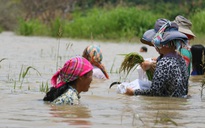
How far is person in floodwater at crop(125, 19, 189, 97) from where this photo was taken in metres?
7.82

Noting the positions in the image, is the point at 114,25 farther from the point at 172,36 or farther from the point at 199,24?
the point at 172,36

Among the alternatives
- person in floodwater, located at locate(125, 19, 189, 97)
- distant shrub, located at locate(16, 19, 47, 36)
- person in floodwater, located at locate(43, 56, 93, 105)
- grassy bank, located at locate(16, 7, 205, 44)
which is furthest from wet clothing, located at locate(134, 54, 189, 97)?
distant shrub, located at locate(16, 19, 47, 36)

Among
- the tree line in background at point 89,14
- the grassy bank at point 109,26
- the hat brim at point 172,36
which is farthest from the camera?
the tree line in background at point 89,14

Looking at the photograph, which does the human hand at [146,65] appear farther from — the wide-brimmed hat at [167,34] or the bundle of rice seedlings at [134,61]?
the wide-brimmed hat at [167,34]

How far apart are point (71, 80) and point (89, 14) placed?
22780mm

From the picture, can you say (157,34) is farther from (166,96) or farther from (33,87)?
(33,87)

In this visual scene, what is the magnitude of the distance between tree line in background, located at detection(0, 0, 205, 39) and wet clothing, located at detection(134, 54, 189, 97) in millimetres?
13846

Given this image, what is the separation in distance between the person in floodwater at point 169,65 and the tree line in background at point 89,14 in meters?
13.8

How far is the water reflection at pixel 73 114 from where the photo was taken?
6.10 meters

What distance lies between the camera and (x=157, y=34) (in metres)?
7.95

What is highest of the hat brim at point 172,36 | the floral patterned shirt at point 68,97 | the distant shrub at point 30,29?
the distant shrub at point 30,29

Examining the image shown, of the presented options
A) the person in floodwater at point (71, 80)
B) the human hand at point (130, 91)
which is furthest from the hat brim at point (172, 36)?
the person in floodwater at point (71, 80)

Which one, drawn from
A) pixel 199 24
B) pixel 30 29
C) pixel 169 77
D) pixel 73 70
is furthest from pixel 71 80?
pixel 30 29

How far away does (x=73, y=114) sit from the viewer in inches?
261
